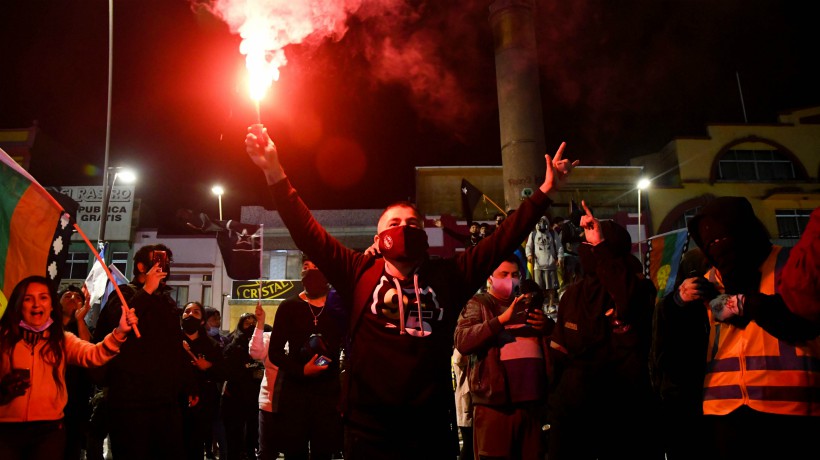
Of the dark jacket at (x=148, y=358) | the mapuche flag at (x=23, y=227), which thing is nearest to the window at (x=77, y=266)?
the mapuche flag at (x=23, y=227)

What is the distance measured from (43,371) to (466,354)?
345 centimetres

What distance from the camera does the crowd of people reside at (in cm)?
270

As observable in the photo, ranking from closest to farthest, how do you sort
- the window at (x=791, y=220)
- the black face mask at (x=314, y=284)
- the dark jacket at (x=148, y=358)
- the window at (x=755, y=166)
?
the dark jacket at (x=148, y=358) → the black face mask at (x=314, y=284) → the window at (x=791, y=220) → the window at (x=755, y=166)

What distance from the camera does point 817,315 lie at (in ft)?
8.29

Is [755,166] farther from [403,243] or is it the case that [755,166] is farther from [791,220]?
[403,243]

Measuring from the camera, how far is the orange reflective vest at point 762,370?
2.61 metres

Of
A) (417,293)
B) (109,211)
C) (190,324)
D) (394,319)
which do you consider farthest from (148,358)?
(109,211)

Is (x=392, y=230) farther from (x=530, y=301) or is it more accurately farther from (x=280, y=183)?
(x=530, y=301)

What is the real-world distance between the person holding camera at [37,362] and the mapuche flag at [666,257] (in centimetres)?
747

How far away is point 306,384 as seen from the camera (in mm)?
4973

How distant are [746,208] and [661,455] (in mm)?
2119

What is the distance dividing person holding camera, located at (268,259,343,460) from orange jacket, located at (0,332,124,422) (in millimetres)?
1421

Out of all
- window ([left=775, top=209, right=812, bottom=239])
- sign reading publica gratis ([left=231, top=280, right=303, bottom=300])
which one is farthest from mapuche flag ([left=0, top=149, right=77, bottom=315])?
window ([left=775, top=209, right=812, bottom=239])

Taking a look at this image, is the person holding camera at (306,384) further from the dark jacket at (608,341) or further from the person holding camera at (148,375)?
the dark jacket at (608,341)
